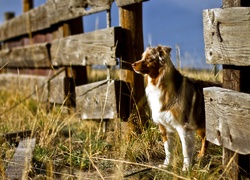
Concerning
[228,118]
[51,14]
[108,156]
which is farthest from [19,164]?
[51,14]

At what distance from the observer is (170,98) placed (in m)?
3.69

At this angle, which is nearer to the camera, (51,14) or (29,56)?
(51,14)

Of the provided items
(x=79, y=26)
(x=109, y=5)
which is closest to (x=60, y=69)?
(x=79, y=26)

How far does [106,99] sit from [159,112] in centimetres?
105

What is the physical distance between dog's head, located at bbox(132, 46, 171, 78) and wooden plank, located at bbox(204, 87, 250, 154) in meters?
0.53

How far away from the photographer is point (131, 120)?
457cm

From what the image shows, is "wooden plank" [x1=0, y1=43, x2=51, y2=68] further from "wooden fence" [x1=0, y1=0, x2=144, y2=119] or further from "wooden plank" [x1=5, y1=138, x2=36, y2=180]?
"wooden plank" [x1=5, y1=138, x2=36, y2=180]

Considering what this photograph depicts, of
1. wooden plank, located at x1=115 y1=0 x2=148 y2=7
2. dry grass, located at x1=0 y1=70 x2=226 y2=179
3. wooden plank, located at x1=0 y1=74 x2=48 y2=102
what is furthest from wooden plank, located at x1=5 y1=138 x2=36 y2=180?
wooden plank, located at x1=0 y1=74 x2=48 y2=102

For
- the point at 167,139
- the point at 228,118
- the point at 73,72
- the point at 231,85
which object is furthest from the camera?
the point at 73,72

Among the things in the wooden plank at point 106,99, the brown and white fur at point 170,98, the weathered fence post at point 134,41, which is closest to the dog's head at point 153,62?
the brown and white fur at point 170,98

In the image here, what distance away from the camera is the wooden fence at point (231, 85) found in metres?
2.89

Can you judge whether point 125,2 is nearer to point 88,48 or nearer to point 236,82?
point 88,48

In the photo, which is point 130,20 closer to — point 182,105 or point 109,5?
point 109,5

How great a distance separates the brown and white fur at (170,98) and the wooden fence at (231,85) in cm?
37
